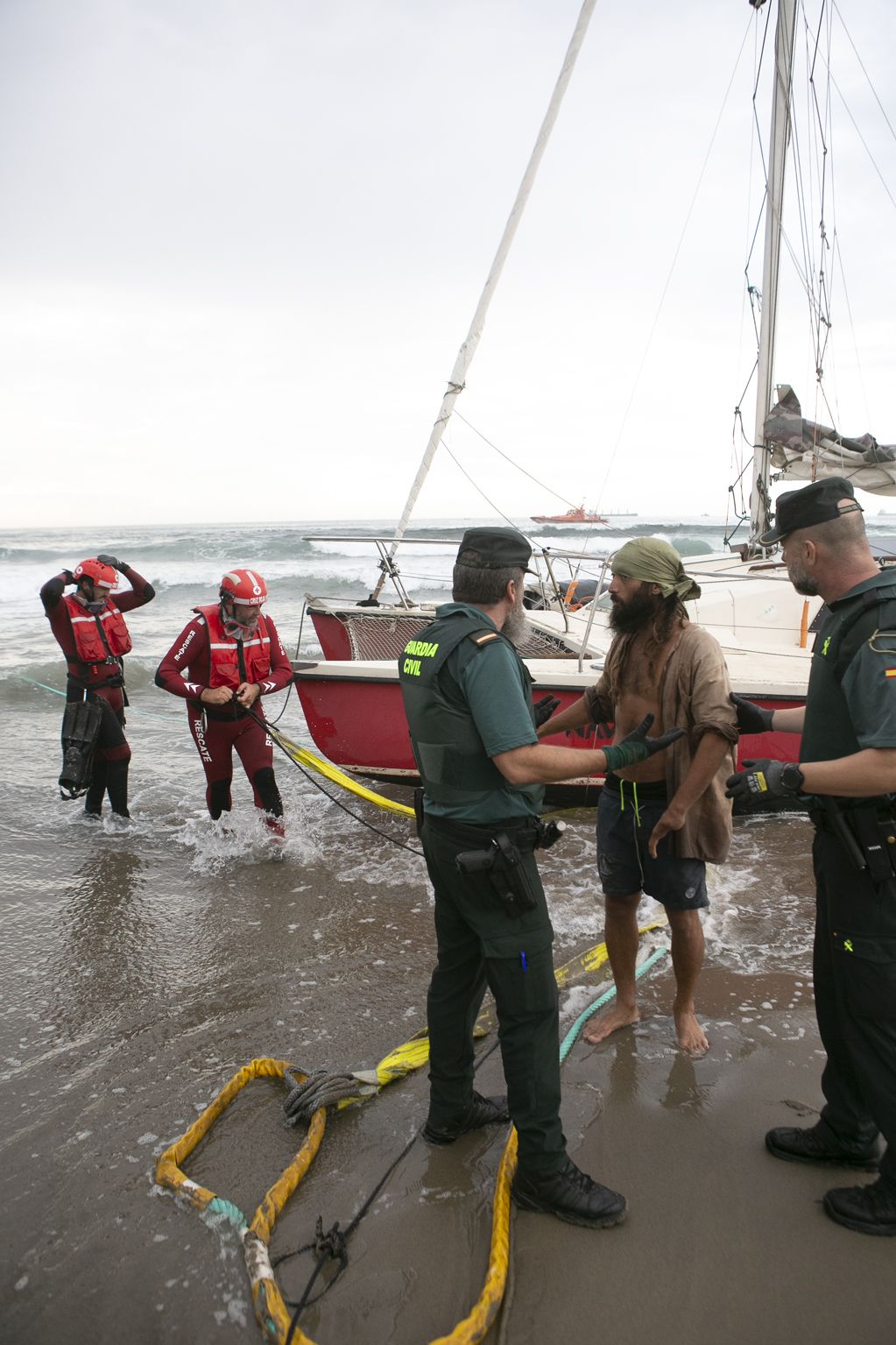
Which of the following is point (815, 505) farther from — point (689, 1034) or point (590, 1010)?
point (590, 1010)

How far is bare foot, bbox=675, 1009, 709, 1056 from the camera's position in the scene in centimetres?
311

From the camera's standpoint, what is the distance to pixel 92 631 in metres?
6.11

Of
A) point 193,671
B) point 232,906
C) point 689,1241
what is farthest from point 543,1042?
point 193,671

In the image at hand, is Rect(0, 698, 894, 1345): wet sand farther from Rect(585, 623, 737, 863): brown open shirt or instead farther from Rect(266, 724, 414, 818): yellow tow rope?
Rect(585, 623, 737, 863): brown open shirt

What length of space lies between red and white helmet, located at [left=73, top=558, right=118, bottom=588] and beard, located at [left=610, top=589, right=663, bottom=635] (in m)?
4.34

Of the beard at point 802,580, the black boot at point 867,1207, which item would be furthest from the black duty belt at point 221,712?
the black boot at point 867,1207

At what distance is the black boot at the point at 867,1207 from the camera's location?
86.0 inches

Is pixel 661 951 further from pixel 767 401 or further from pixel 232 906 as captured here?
pixel 767 401

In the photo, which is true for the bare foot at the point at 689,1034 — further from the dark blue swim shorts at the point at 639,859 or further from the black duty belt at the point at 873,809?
the black duty belt at the point at 873,809

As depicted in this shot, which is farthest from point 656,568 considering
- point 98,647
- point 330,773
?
point 98,647

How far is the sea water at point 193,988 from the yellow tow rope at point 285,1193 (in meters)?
0.06

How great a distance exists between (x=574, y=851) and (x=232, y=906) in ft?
7.60

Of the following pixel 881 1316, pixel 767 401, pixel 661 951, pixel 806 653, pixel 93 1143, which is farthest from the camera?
pixel 767 401

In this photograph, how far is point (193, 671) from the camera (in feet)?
18.2
